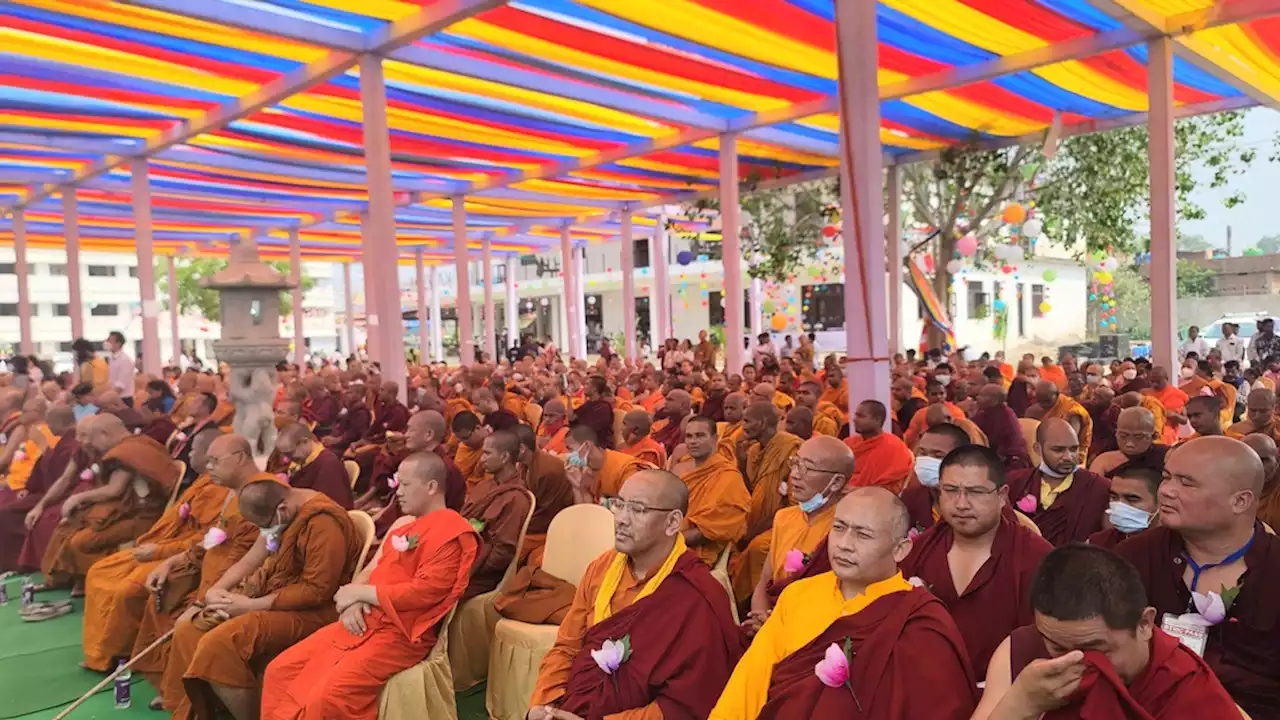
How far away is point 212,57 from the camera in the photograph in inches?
339

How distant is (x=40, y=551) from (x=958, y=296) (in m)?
25.1

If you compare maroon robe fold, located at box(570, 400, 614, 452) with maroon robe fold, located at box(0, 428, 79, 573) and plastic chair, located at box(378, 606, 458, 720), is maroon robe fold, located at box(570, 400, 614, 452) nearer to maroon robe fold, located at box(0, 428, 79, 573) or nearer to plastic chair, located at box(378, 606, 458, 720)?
maroon robe fold, located at box(0, 428, 79, 573)

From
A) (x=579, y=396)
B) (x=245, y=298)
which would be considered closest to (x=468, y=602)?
(x=245, y=298)

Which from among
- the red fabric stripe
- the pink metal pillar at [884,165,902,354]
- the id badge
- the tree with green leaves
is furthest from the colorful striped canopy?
the tree with green leaves

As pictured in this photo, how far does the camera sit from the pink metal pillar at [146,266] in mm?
12422

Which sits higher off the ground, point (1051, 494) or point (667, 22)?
point (667, 22)

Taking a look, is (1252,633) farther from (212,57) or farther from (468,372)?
(468,372)

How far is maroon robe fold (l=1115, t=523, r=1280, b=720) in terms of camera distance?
250 cm

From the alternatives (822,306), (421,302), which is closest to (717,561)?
(421,302)

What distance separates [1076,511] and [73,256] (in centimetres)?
1563

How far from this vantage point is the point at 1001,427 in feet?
21.6

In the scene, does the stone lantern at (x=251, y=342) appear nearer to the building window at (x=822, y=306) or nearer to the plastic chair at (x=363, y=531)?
the plastic chair at (x=363, y=531)

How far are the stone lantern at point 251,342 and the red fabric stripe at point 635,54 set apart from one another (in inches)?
114

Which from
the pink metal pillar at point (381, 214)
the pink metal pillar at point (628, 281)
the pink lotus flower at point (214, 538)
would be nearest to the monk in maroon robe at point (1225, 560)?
the pink lotus flower at point (214, 538)
